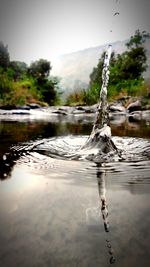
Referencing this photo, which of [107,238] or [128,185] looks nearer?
[107,238]

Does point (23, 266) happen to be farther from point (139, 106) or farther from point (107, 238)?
point (139, 106)

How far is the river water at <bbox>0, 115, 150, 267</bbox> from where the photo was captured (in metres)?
1.44

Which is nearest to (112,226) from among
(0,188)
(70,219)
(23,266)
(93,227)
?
(93,227)

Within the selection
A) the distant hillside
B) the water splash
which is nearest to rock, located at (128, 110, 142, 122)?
the water splash

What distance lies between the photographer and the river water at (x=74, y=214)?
144 centimetres

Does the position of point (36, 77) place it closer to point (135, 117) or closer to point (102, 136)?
point (135, 117)

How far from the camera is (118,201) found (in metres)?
2.15

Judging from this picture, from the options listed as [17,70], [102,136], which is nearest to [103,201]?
[102,136]

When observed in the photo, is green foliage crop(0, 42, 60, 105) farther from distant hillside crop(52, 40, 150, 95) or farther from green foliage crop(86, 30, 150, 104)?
distant hillside crop(52, 40, 150, 95)

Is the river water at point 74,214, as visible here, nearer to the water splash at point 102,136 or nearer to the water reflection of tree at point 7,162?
the water reflection of tree at point 7,162

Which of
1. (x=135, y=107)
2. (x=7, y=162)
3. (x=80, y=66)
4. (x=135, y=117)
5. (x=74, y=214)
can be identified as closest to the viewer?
(x=74, y=214)

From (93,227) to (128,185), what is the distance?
92 centimetres

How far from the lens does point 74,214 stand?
6.29 feet

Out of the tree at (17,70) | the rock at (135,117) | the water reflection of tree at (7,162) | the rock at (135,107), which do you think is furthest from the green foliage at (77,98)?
the water reflection of tree at (7,162)
